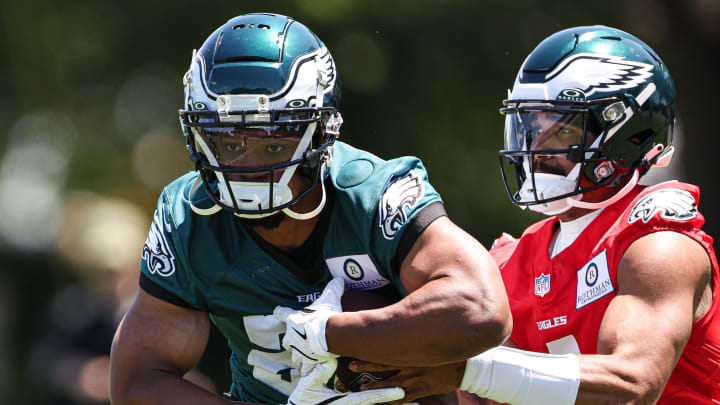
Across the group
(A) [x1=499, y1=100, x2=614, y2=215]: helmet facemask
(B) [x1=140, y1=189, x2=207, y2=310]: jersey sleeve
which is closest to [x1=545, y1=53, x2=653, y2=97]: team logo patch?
(A) [x1=499, y1=100, x2=614, y2=215]: helmet facemask

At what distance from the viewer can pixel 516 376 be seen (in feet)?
11.4

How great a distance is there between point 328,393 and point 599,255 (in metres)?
1.19

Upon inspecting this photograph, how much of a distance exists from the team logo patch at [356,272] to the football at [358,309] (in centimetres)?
5

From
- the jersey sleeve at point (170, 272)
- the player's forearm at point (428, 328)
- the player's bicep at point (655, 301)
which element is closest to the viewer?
the player's forearm at point (428, 328)

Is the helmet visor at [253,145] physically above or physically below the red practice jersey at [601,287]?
above

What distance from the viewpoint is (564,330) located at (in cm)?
391

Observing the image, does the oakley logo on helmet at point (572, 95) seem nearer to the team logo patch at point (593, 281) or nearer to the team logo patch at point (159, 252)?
the team logo patch at point (593, 281)

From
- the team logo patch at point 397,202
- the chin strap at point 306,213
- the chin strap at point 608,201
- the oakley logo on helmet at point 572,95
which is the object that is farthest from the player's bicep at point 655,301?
the chin strap at point 306,213

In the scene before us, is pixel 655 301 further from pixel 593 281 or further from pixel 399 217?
pixel 399 217

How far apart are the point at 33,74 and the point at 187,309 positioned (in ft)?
24.4

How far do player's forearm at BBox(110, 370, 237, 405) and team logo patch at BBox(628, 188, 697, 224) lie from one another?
67.0 inches

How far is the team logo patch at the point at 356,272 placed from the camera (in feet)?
12.1

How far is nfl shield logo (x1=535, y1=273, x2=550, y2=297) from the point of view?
4.07 m


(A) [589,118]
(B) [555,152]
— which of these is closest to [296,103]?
(B) [555,152]
